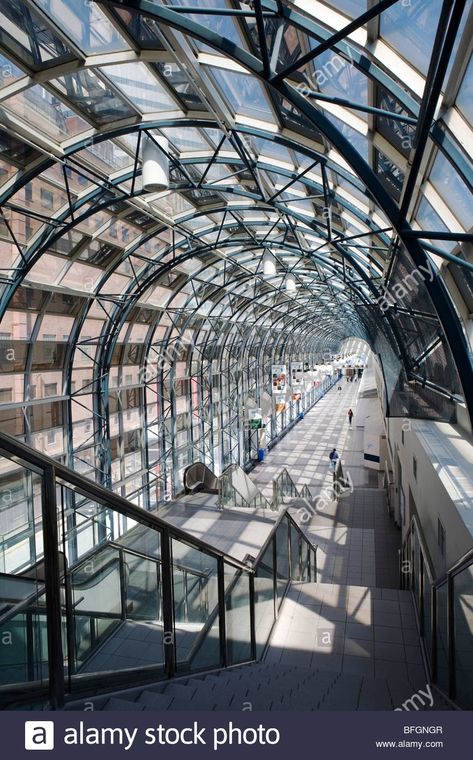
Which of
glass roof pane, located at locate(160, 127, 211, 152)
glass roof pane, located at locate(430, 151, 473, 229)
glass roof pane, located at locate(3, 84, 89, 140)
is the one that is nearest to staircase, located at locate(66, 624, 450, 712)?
glass roof pane, located at locate(430, 151, 473, 229)

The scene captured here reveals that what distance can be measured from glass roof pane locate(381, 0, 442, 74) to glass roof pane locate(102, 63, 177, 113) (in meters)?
3.68

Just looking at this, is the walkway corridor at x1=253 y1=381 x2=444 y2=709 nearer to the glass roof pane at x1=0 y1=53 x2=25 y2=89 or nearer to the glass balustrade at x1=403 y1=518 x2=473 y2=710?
the glass balustrade at x1=403 y1=518 x2=473 y2=710

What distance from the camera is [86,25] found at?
5.68m

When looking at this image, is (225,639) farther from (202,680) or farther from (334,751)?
(334,751)

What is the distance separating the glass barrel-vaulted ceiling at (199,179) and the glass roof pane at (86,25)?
0.02m

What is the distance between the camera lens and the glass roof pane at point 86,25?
536cm

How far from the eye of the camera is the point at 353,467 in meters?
27.0

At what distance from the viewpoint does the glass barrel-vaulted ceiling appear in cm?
430

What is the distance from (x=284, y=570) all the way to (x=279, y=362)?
35.3 metres

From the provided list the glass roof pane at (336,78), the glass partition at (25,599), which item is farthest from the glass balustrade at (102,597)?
the glass roof pane at (336,78)

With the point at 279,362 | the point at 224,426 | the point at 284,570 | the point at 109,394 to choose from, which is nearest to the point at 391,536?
the point at 284,570

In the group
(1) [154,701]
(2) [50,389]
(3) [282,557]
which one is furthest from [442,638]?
(2) [50,389]

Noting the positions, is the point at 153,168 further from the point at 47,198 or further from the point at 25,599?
the point at 25,599

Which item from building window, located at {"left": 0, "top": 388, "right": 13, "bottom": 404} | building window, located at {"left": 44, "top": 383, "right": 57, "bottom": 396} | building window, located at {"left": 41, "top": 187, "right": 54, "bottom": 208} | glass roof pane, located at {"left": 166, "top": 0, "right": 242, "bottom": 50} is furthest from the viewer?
building window, located at {"left": 44, "top": 383, "right": 57, "bottom": 396}
